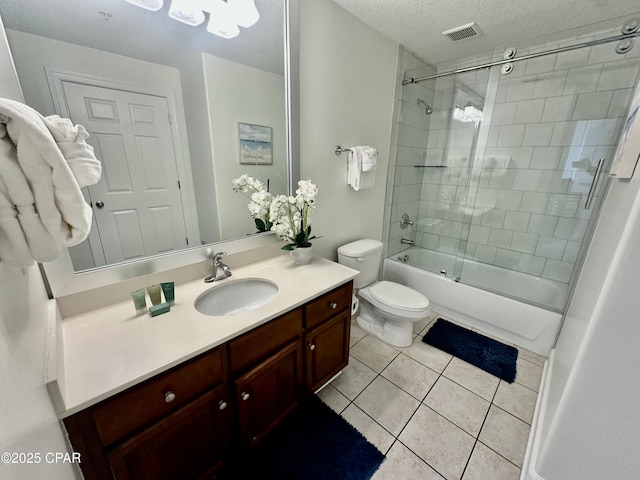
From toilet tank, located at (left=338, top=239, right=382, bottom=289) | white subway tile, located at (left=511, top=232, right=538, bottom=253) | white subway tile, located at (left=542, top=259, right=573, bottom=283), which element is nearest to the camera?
toilet tank, located at (left=338, top=239, right=382, bottom=289)

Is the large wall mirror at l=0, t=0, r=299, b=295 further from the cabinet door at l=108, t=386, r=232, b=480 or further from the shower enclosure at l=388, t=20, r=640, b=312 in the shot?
the shower enclosure at l=388, t=20, r=640, b=312

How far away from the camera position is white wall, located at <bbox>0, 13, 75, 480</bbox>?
1.41ft

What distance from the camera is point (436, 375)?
69.1 inches

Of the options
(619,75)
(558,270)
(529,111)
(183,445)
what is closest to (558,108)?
(529,111)

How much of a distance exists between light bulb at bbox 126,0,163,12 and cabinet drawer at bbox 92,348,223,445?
4.63ft

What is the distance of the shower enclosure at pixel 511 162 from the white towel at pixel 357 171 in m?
0.59

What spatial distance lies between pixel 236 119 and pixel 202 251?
0.73 meters

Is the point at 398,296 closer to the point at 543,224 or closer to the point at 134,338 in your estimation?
the point at 543,224

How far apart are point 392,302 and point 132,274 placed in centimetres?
160

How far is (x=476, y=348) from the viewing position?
198 cm

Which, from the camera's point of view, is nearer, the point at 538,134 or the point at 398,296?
the point at 398,296

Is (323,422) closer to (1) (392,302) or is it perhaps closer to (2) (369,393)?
(2) (369,393)

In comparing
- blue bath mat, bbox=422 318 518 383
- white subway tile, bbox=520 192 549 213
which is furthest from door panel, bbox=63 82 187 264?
white subway tile, bbox=520 192 549 213

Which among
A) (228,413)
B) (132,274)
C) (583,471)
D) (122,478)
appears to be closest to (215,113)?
(132,274)
